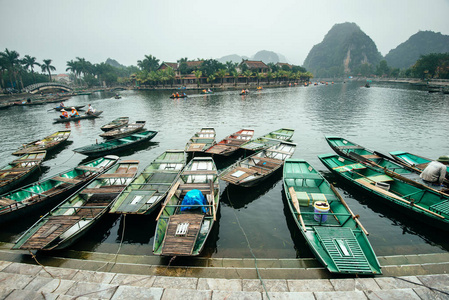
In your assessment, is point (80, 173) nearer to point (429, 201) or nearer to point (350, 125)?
point (429, 201)

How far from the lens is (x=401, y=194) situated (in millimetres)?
12891

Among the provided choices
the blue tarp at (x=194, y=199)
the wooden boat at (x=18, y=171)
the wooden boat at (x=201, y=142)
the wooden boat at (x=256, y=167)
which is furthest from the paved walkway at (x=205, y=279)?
the wooden boat at (x=201, y=142)

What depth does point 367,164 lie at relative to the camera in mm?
15688

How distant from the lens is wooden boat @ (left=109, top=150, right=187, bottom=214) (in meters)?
11.2

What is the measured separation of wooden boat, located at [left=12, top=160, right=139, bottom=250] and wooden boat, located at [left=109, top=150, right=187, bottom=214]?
2.37 feet

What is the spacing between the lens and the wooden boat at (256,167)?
46.0ft

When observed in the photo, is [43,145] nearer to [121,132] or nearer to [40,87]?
[121,132]

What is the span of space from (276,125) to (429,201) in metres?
24.8

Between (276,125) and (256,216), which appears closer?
(256,216)

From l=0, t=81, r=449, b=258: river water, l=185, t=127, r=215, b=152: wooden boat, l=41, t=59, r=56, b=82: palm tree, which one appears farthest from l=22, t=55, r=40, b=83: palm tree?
l=185, t=127, r=215, b=152: wooden boat

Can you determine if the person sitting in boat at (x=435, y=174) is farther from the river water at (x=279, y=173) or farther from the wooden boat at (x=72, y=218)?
the wooden boat at (x=72, y=218)

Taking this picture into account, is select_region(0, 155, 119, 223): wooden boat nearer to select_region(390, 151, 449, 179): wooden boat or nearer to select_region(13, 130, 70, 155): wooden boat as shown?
select_region(13, 130, 70, 155): wooden boat

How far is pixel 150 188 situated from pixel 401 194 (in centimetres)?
1643

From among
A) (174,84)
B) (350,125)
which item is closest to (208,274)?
(350,125)
